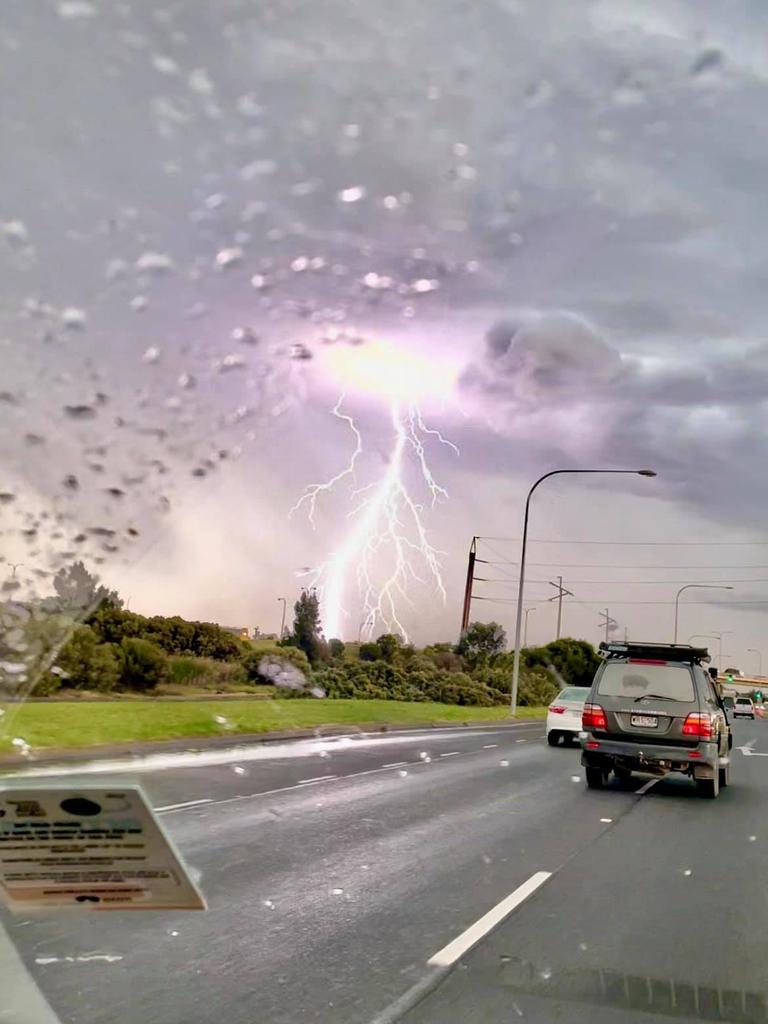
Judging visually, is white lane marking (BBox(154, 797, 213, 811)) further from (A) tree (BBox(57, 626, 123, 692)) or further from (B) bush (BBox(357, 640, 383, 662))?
(B) bush (BBox(357, 640, 383, 662))

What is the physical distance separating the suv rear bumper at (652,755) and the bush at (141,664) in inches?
554

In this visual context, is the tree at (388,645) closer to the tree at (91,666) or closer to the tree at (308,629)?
the tree at (308,629)

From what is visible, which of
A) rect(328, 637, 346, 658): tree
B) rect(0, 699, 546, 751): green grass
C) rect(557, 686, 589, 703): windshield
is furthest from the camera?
rect(328, 637, 346, 658): tree

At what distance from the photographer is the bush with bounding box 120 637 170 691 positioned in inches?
1004

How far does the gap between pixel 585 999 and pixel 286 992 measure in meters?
1.49

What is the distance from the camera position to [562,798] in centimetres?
1382

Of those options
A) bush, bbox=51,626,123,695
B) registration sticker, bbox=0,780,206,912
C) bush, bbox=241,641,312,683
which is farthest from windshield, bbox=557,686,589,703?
registration sticker, bbox=0,780,206,912

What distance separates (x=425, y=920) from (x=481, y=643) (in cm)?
6279

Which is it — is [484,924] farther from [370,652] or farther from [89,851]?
[370,652]

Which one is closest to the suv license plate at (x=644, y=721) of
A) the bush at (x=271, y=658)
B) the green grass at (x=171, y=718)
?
the green grass at (x=171, y=718)

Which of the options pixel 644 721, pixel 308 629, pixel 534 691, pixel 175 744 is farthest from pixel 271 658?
pixel 534 691

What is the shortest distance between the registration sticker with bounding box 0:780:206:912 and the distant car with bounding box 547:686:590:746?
2078cm

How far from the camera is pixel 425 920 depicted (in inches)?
263

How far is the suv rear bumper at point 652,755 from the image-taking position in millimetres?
13805
